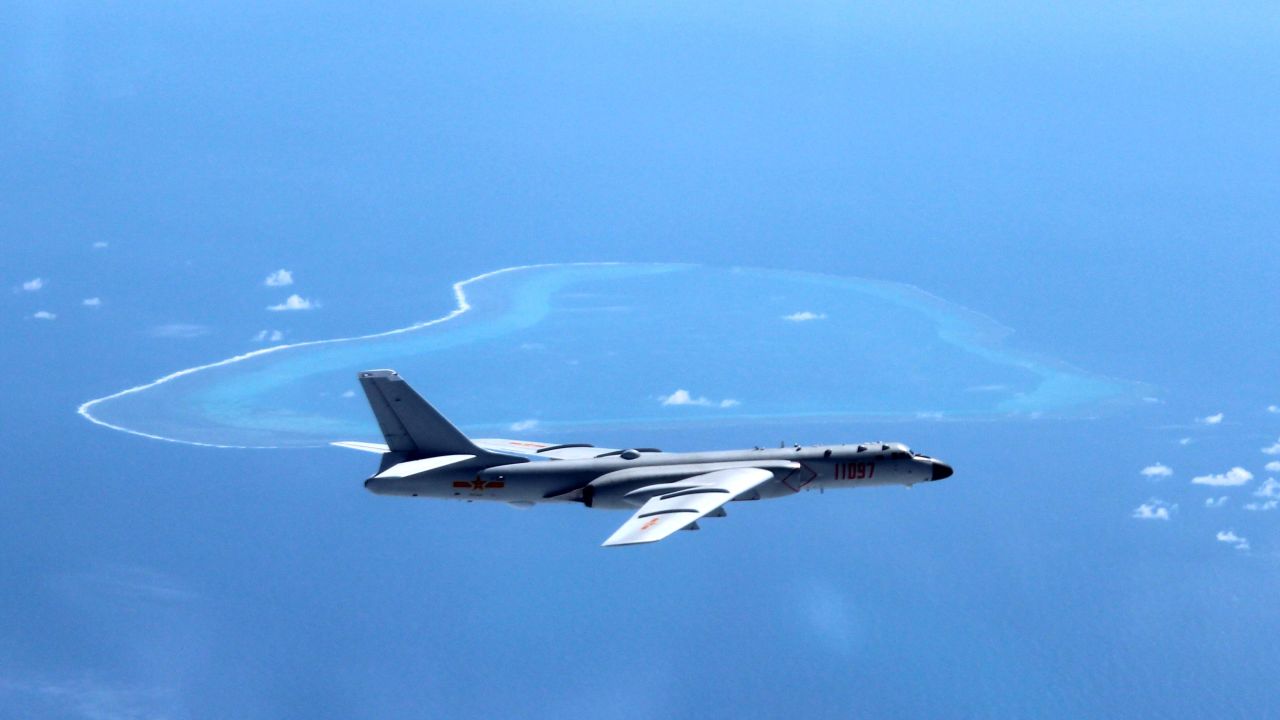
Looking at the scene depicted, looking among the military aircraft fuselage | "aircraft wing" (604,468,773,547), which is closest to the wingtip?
the military aircraft fuselage

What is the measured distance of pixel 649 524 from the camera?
171 feet

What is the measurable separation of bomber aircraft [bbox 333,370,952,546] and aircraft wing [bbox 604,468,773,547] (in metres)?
0.13

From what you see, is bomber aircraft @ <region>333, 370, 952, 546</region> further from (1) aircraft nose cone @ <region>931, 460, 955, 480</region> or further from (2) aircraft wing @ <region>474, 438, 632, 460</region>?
(1) aircraft nose cone @ <region>931, 460, 955, 480</region>

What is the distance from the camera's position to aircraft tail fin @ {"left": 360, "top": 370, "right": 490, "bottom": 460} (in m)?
60.5

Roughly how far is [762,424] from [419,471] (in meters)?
57.6

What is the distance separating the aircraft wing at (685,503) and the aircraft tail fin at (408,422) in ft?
29.6

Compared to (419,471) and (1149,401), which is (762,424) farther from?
(419,471)

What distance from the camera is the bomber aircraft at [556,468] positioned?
194 feet

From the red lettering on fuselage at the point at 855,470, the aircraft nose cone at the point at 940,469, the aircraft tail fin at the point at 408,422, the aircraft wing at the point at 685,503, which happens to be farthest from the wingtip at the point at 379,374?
the aircraft nose cone at the point at 940,469

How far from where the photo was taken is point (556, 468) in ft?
196

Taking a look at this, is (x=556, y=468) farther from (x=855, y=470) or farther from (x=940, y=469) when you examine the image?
(x=940, y=469)

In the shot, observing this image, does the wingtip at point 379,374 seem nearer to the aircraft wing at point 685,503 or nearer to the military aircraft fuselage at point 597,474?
the military aircraft fuselage at point 597,474

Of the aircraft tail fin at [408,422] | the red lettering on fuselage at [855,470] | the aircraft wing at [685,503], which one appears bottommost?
the aircraft wing at [685,503]

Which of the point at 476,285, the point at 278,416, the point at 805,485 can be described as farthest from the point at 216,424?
the point at 805,485
